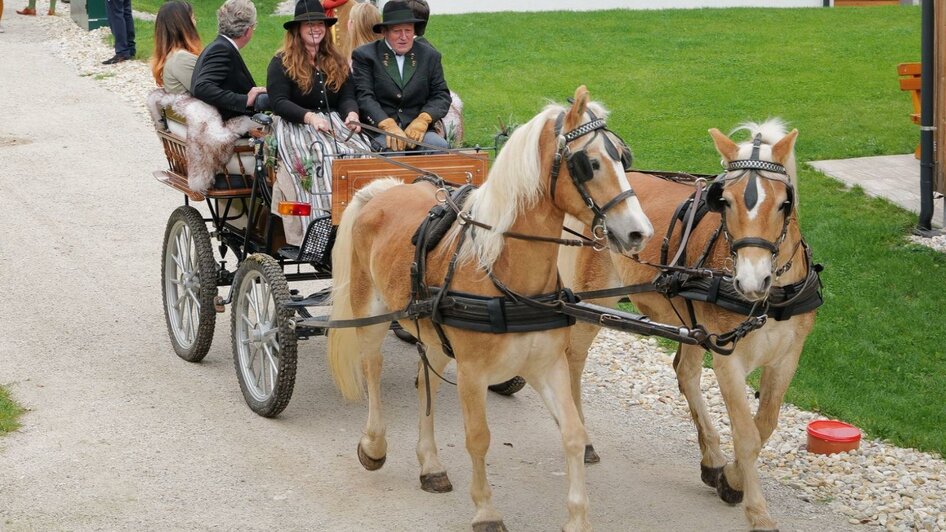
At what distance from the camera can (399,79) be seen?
771 centimetres

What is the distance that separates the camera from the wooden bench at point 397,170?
6828 mm

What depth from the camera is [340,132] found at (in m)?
7.42

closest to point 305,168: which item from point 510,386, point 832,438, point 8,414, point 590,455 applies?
point 510,386

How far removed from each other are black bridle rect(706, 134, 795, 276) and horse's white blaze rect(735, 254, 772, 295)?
7 cm

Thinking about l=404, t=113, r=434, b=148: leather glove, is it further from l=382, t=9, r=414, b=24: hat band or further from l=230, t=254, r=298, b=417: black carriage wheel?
l=230, t=254, r=298, b=417: black carriage wheel

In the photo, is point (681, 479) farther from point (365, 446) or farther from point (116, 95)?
point (116, 95)

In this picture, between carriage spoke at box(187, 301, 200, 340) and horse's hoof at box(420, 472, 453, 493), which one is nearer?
horse's hoof at box(420, 472, 453, 493)

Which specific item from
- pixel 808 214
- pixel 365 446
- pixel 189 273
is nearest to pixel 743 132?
pixel 808 214

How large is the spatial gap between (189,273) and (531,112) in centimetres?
806

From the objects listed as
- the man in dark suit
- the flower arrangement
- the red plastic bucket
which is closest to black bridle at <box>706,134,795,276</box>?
the red plastic bucket

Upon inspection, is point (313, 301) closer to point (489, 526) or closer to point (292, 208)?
point (292, 208)

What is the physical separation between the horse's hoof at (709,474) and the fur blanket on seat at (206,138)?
368cm

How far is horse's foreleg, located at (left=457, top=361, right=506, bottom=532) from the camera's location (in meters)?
5.33

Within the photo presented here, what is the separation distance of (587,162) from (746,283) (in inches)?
33.3
